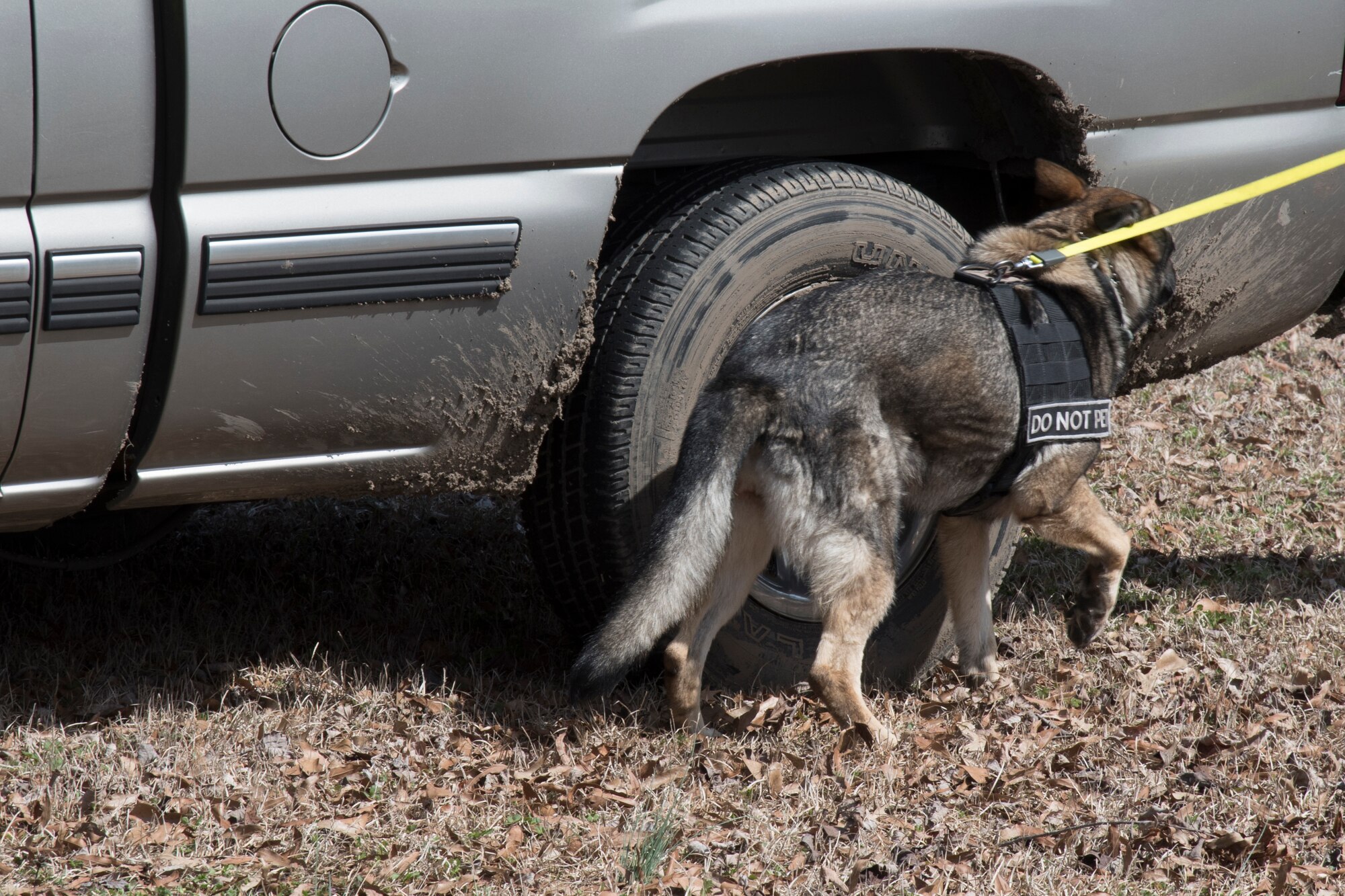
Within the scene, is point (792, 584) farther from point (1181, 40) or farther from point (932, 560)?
point (1181, 40)

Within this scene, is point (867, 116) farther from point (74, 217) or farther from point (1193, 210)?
point (74, 217)

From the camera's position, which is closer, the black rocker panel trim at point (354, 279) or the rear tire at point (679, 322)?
the black rocker panel trim at point (354, 279)

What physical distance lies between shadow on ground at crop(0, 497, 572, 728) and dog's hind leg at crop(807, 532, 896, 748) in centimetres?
94

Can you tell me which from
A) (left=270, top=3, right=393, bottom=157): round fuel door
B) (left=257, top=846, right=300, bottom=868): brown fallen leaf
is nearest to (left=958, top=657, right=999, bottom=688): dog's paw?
(left=257, top=846, right=300, bottom=868): brown fallen leaf

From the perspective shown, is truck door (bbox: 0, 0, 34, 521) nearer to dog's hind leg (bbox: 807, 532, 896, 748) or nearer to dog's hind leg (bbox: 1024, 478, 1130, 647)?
dog's hind leg (bbox: 807, 532, 896, 748)

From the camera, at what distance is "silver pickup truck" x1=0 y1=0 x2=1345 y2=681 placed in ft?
8.35

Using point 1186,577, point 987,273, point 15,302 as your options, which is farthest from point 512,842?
point 1186,577

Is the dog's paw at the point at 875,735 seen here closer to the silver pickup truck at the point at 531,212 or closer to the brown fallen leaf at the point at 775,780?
the brown fallen leaf at the point at 775,780

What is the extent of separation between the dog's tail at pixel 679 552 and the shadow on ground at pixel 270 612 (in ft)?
2.72

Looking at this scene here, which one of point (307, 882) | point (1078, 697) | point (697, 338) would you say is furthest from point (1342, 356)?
point (307, 882)

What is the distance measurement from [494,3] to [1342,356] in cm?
616

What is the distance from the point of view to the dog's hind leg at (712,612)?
335 cm

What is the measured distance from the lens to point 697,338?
3.29m

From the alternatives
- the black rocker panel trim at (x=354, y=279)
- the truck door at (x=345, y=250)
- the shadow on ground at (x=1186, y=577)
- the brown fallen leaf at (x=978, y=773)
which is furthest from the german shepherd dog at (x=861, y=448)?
the shadow on ground at (x=1186, y=577)
